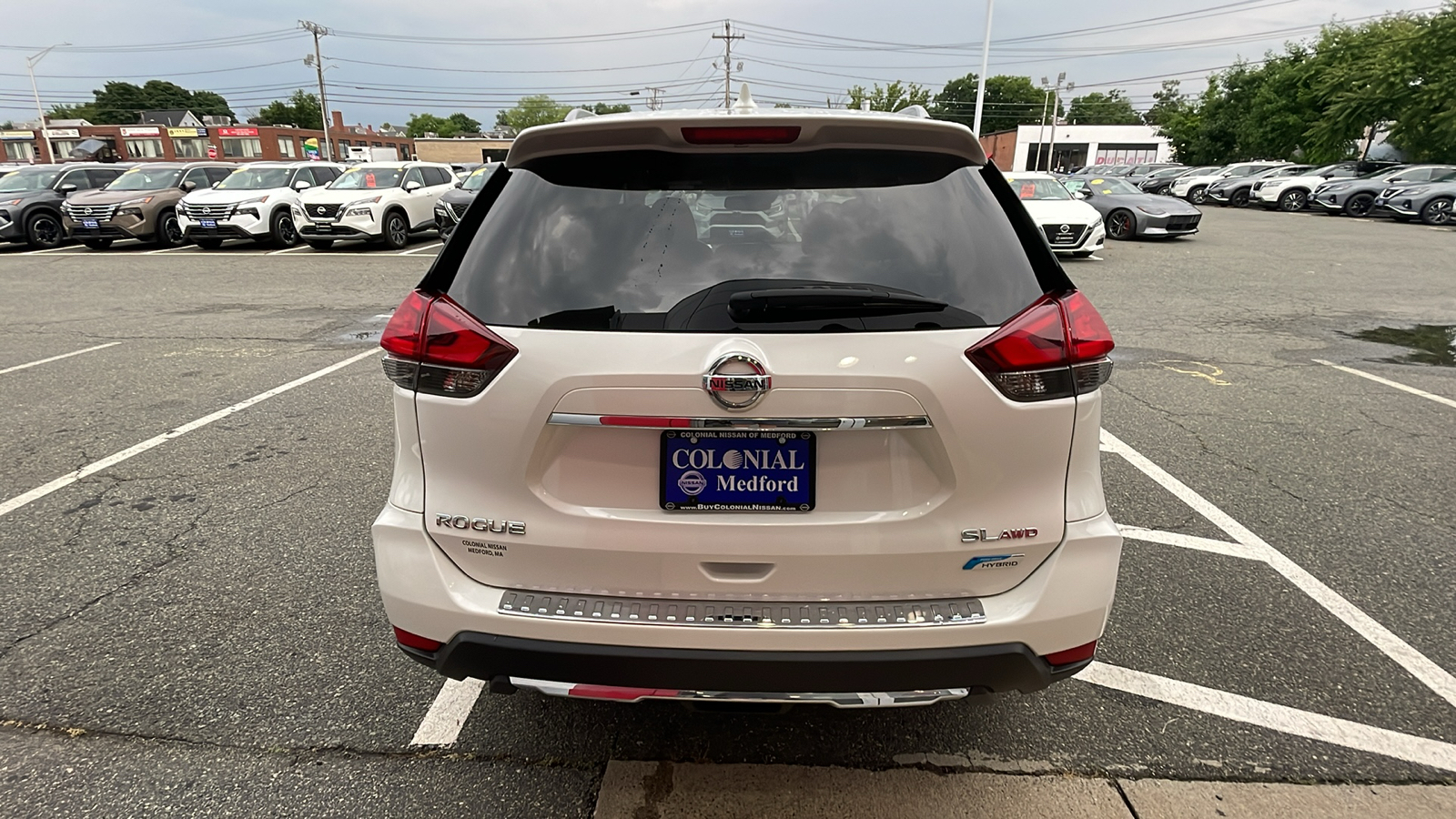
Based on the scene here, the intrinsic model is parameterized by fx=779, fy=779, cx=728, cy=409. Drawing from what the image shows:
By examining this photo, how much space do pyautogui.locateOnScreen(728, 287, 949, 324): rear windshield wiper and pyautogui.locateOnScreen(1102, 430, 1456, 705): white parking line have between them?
2402mm

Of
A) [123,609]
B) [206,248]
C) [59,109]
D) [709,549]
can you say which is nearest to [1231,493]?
[709,549]

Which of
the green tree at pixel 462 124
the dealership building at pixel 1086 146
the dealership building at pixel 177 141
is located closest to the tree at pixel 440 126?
the green tree at pixel 462 124

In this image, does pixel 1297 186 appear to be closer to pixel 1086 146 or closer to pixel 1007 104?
pixel 1086 146

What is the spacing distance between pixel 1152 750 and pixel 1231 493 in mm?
2398

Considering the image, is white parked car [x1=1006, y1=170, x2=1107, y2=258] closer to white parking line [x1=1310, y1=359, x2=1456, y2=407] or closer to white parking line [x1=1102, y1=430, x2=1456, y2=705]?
white parking line [x1=1310, y1=359, x2=1456, y2=407]

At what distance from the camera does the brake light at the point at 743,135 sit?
192cm

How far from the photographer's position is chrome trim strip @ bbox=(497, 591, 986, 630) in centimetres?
183

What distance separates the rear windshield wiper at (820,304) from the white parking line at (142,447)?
4343 millimetres

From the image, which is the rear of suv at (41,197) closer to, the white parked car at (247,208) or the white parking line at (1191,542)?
the white parked car at (247,208)

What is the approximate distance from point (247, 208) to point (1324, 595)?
731 inches

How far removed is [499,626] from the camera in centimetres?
187

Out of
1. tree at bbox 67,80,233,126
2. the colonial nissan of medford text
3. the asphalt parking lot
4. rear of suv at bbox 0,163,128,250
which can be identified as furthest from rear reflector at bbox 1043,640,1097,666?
tree at bbox 67,80,233,126

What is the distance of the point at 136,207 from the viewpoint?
16938 mm

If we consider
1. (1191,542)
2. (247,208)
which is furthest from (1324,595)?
(247,208)
